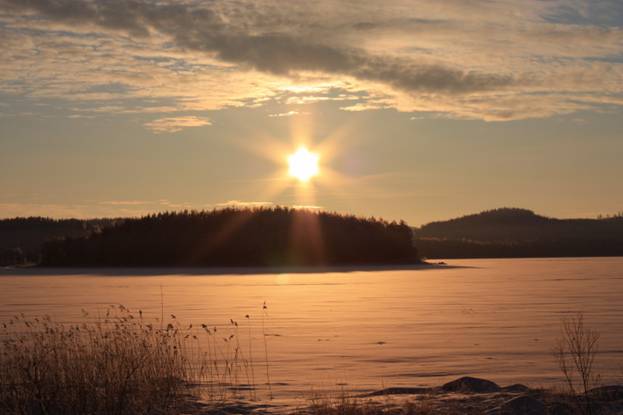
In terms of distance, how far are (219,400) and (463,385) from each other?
2.66 m

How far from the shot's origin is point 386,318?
18188 mm

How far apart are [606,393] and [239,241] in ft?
160

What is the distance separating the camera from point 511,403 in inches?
347

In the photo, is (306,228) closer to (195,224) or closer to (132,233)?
(195,224)

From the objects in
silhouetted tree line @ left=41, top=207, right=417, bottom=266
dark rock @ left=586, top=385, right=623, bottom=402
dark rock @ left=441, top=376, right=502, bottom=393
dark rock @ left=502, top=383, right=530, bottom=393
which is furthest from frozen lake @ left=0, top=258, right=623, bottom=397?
silhouetted tree line @ left=41, top=207, right=417, bottom=266

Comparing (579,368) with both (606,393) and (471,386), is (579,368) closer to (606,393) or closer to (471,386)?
(606,393)

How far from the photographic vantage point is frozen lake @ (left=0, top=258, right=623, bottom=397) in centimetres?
1130

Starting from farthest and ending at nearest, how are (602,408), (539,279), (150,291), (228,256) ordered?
(228,256)
(539,279)
(150,291)
(602,408)

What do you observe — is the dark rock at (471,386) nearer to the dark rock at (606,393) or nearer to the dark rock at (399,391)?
the dark rock at (399,391)

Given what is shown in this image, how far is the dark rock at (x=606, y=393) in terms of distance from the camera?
904cm

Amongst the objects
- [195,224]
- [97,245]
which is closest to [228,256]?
[195,224]

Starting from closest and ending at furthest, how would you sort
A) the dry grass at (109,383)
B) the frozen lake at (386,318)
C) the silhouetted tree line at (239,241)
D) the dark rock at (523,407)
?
the dark rock at (523,407)
the dry grass at (109,383)
the frozen lake at (386,318)
the silhouetted tree line at (239,241)

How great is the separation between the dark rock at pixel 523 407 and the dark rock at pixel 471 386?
764 millimetres

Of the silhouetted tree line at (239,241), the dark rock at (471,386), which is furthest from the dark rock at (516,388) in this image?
the silhouetted tree line at (239,241)
